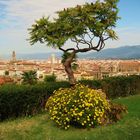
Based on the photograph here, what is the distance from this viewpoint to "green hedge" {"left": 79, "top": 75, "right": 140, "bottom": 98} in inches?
937

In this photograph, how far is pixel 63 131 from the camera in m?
13.2

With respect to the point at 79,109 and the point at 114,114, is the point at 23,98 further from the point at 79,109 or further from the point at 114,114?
the point at 114,114

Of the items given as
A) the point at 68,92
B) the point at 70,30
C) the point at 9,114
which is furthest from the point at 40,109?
the point at 70,30

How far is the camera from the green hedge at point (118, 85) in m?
23.8

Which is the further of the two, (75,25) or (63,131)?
(75,25)

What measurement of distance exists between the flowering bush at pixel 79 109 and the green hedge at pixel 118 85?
8878mm

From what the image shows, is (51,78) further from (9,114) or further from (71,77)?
(9,114)

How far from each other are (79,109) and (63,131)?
0.92 metres

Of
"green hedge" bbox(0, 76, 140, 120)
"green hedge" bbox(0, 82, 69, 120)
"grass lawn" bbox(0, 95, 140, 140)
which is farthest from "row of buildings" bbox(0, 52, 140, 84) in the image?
"grass lawn" bbox(0, 95, 140, 140)

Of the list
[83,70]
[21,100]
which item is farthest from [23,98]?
[83,70]

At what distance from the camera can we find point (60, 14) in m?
23.3

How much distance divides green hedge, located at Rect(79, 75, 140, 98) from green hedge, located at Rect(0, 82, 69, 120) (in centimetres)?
574

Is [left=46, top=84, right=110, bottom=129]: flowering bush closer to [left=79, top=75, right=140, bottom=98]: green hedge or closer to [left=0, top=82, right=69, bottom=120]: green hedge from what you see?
[left=0, top=82, right=69, bottom=120]: green hedge

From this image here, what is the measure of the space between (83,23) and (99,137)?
39.0ft
